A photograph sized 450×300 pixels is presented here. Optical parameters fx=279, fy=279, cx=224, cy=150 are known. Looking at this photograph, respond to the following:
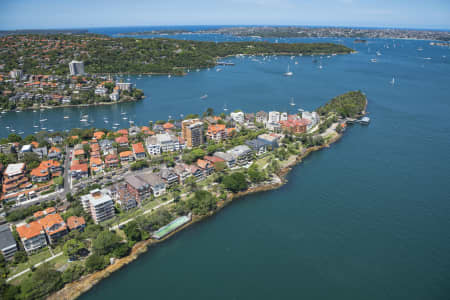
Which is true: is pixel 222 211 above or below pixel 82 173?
below

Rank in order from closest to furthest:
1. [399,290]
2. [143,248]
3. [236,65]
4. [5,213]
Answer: [399,290] < [143,248] < [5,213] < [236,65]

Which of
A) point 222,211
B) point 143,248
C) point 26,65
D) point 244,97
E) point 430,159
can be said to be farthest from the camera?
point 26,65

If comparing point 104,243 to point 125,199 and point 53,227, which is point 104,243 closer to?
point 53,227

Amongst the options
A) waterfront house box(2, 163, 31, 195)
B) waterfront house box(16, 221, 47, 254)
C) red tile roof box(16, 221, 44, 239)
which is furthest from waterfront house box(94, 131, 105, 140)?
waterfront house box(16, 221, 47, 254)

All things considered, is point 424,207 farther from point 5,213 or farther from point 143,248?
point 5,213

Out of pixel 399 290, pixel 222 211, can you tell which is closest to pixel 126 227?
pixel 222 211

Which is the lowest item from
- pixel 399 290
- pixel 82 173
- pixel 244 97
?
pixel 399 290

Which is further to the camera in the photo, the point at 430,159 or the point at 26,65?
the point at 26,65

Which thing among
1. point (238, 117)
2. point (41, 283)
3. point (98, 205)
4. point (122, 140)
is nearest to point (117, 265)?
point (41, 283)

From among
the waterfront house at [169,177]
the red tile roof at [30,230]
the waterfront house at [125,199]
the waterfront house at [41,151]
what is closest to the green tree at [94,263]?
the red tile roof at [30,230]
